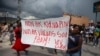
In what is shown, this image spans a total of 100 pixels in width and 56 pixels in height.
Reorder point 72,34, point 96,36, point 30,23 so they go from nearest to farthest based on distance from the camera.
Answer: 1. point 72,34
2. point 30,23
3. point 96,36

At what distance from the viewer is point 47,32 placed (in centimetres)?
898

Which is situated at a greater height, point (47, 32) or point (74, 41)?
point (47, 32)

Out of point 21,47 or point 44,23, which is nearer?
point 44,23

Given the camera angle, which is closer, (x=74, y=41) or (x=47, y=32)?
(x=74, y=41)

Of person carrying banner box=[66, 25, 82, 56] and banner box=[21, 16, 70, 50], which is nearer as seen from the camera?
person carrying banner box=[66, 25, 82, 56]

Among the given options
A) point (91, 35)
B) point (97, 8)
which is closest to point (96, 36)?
point (91, 35)

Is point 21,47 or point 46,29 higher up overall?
point 46,29

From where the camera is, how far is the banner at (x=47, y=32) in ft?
26.5

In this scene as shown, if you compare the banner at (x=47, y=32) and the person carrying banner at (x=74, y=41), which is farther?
the banner at (x=47, y=32)

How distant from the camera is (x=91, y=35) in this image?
22891 millimetres

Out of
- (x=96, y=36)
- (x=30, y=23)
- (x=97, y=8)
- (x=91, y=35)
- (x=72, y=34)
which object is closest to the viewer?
(x=72, y=34)

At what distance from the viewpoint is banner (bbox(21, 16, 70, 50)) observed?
8.06 metres

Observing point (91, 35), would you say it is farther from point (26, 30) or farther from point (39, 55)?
point (26, 30)

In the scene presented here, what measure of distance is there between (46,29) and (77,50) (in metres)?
1.44
